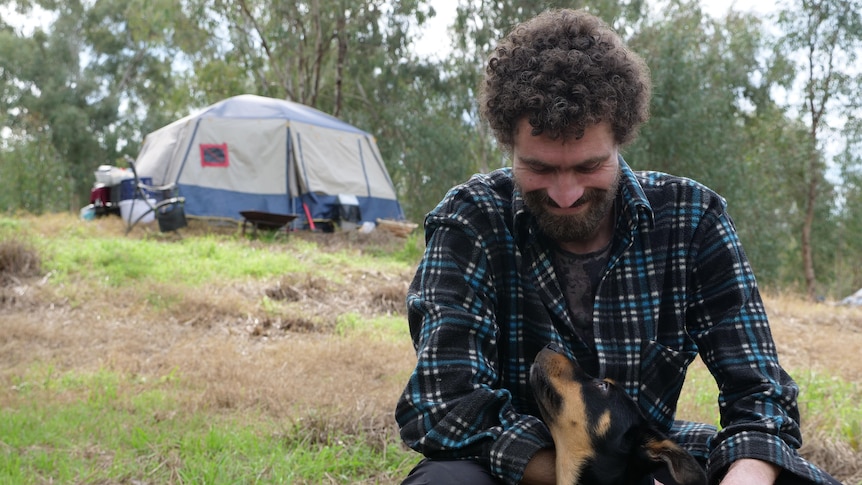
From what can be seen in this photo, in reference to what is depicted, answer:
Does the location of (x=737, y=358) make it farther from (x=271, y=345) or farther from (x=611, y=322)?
(x=271, y=345)

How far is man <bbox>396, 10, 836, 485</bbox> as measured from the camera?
2.14 m

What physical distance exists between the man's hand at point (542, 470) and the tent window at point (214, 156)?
508 inches

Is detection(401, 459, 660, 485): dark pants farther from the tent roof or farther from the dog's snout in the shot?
the tent roof

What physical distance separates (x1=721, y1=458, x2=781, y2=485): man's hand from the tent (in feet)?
41.5

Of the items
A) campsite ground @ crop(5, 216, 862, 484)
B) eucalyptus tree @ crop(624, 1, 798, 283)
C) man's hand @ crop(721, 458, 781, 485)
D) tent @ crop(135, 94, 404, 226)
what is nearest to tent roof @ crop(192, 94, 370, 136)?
tent @ crop(135, 94, 404, 226)

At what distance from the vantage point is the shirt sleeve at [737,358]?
212 centimetres

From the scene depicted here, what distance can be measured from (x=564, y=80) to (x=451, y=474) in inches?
43.2

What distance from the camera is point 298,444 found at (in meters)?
3.94

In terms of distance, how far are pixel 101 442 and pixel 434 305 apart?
246 cm

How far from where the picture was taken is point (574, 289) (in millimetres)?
2398

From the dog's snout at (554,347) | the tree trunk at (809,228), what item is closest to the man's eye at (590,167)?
the dog's snout at (554,347)

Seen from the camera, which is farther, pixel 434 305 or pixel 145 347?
pixel 145 347

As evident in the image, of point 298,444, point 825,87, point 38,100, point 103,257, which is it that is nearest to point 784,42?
point 825,87

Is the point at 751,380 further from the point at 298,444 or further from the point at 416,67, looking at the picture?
the point at 416,67
